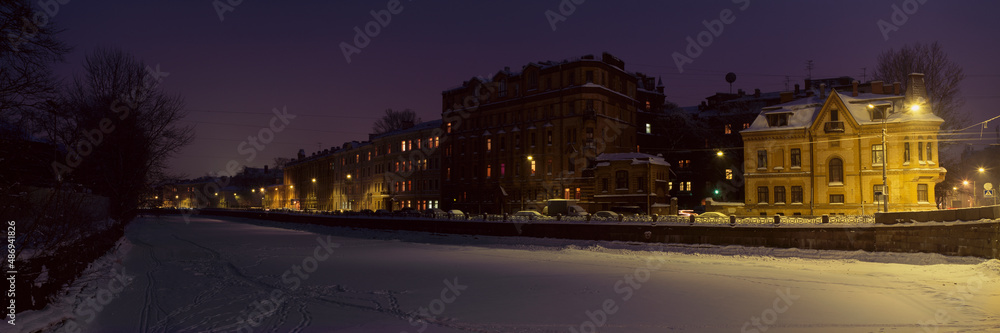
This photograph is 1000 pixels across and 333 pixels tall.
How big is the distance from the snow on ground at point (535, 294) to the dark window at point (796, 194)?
2260 cm

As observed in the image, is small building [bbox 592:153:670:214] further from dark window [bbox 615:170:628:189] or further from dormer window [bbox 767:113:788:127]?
dormer window [bbox 767:113:788:127]

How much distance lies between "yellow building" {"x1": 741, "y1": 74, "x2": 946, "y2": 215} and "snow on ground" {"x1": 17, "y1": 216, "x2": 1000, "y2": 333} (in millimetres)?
21629

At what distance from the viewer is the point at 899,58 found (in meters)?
58.7

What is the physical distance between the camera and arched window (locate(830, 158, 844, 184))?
53188 millimetres

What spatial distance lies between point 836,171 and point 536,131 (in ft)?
111

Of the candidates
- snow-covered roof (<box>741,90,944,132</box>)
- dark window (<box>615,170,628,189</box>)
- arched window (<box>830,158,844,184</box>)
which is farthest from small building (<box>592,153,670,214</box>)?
arched window (<box>830,158,844,184</box>)

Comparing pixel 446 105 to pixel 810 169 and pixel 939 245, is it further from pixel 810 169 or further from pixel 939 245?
pixel 939 245

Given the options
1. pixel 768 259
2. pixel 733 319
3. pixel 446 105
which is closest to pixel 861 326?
pixel 733 319

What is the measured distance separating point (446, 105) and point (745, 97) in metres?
42.2

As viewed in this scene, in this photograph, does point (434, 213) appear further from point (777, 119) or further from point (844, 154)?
point (844, 154)

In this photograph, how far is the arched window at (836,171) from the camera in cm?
5319

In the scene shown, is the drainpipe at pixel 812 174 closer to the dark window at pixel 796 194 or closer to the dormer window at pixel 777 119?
the dark window at pixel 796 194

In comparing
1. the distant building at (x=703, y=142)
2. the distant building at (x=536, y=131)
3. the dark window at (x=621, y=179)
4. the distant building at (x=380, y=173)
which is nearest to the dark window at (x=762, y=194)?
the dark window at (x=621, y=179)

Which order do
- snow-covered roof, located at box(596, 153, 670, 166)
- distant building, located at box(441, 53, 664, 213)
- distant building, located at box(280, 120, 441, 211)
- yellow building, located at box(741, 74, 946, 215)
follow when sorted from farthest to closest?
distant building, located at box(280, 120, 441, 211) → distant building, located at box(441, 53, 664, 213) → snow-covered roof, located at box(596, 153, 670, 166) → yellow building, located at box(741, 74, 946, 215)
